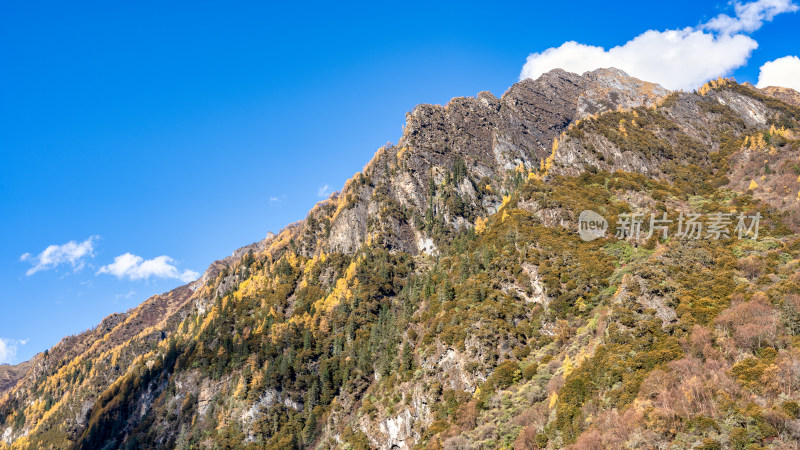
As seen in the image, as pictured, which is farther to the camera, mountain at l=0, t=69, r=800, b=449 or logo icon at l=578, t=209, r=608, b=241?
logo icon at l=578, t=209, r=608, b=241

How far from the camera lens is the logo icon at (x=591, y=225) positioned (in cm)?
11069

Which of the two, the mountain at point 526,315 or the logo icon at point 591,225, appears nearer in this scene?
the mountain at point 526,315

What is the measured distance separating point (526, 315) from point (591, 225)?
32651 mm

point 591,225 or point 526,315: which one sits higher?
point 591,225

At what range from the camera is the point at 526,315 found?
3703 inches

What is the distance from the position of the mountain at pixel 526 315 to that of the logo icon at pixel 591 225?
2.12m

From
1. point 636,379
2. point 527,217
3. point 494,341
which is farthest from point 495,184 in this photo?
point 636,379

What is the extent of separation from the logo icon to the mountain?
2122 millimetres

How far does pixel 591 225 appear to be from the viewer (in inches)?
4446

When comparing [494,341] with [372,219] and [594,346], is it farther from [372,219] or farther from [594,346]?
[372,219]

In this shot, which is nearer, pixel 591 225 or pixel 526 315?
pixel 526 315

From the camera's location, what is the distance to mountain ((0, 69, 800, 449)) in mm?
56781

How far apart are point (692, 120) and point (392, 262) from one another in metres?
116

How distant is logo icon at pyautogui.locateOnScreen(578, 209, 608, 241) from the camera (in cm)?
11069
